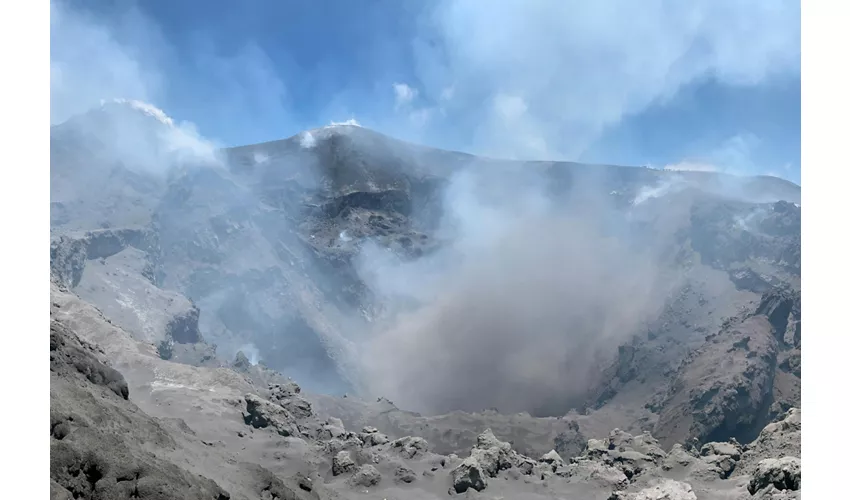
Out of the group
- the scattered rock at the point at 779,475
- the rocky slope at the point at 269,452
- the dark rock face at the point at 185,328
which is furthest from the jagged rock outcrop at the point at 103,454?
the dark rock face at the point at 185,328

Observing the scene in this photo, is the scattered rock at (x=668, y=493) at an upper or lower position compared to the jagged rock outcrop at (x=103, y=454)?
upper

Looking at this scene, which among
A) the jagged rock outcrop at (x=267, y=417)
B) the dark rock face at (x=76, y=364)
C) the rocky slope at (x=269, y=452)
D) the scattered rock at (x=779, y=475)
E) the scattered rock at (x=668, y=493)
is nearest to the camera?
the rocky slope at (x=269, y=452)

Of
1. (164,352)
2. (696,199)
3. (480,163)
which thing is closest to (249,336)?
(164,352)

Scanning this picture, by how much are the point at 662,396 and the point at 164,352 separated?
35977mm

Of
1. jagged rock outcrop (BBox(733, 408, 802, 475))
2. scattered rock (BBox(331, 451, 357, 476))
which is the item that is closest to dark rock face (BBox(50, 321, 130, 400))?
→ scattered rock (BBox(331, 451, 357, 476))

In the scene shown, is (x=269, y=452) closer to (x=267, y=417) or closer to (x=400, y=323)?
(x=267, y=417)

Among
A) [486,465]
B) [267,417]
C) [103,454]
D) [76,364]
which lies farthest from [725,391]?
[103,454]

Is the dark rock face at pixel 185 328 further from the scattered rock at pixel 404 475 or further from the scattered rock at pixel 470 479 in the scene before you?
the scattered rock at pixel 470 479

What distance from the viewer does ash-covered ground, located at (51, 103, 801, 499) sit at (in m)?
20.2

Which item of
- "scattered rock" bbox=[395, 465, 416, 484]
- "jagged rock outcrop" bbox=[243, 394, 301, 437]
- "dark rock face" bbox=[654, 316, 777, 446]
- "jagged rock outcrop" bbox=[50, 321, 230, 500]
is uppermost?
"dark rock face" bbox=[654, 316, 777, 446]

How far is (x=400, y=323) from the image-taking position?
7088cm

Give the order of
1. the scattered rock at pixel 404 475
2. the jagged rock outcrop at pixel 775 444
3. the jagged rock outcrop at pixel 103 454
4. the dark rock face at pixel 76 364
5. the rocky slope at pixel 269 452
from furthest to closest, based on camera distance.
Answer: the scattered rock at pixel 404 475, the jagged rock outcrop at pixel 775 444, the dark rock face at pixel 76 364, the rocky slope at pixel 269 452, the jagged rock outcrop at pixel 103 454

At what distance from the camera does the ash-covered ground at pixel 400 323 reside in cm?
2025

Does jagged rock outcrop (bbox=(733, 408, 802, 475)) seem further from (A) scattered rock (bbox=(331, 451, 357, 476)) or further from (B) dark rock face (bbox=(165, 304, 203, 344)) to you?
(B) dark rock face (bbox=(165, 304, 203, 344))
